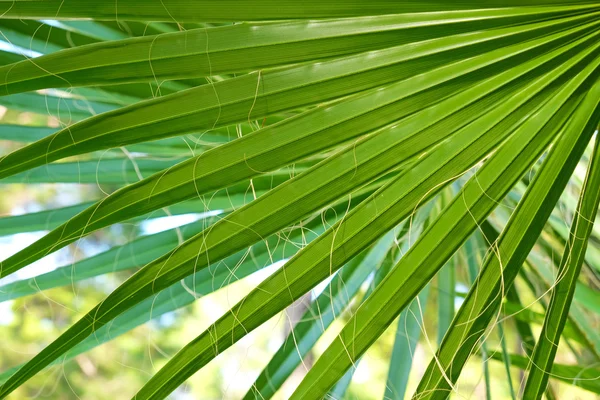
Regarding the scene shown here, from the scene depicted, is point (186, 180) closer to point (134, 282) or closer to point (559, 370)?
point (134, 282)

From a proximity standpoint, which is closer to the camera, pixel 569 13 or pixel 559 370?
pixel 569 13

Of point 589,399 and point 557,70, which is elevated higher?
point 557,70

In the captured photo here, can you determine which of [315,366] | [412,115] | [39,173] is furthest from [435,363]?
[39,173]

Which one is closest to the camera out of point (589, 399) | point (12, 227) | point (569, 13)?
point (569, 13)

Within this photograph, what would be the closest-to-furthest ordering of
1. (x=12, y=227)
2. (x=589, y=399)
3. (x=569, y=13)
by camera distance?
(x=569, y=13) < (x=12, y=227) < (x=589, y=399)

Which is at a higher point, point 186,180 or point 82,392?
point 186,180

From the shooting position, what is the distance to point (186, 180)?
Answer: 55 centimetres

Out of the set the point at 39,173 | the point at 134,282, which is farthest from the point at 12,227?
the point at 134,282

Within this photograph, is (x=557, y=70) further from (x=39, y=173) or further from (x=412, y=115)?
(x=39, y=173)

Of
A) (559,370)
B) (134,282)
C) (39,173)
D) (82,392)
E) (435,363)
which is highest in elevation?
(39,173)

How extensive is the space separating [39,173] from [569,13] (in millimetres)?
785

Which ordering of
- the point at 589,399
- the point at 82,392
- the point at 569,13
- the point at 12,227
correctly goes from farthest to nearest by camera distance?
1. the point at 82,392
2. the point at 589,399
3. the point at 12,227
4. the point at 569,13

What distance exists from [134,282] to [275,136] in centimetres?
19

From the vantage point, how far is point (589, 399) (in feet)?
8.55
